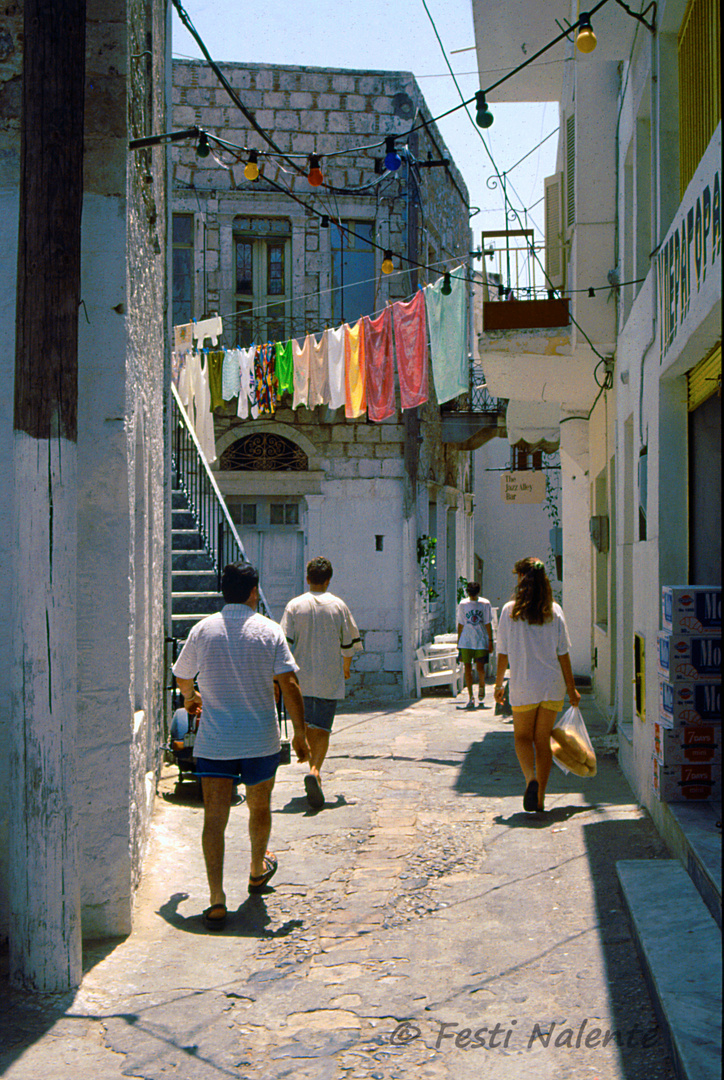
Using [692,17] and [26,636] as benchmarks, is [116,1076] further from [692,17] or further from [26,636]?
[692,17]

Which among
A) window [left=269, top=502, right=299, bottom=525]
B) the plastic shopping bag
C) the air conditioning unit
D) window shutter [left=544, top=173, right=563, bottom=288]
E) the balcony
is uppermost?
window shutter [left=544, top=173, right=563, bottom=288]

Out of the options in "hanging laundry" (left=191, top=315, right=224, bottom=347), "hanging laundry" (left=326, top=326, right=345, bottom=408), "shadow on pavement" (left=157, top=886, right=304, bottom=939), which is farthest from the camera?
"hanging laundry" (left=191, top=315, right=224, bottom=347)

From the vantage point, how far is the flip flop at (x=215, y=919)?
4723 mm

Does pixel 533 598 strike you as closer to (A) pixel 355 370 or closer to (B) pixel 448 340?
(B) pixel 448 340

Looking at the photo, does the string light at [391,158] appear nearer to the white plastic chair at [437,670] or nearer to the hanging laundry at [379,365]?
the hanging laundry at [379,365]

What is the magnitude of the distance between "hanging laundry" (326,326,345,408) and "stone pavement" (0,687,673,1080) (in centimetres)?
787

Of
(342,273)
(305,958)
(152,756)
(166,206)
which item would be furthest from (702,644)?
(342,273)

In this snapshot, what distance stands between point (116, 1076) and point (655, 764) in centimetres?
349

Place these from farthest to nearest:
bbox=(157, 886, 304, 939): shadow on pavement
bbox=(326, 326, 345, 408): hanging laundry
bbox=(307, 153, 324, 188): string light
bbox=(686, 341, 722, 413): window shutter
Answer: bbox=(326, 326, 345, 408): hanging laundry < bbox=(307, 153, 324, 188): string light < bbox=(686, 341, 722, 413): window shutter < bbox=(157, 886, 304, 939): shadow on pavement

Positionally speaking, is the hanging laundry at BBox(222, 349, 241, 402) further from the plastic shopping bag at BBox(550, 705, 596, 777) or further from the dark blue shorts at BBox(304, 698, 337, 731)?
the plastic shopping bag at BBox(550, 705, 596, 777)

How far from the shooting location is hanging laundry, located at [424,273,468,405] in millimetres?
12672

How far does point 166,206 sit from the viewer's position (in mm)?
8930

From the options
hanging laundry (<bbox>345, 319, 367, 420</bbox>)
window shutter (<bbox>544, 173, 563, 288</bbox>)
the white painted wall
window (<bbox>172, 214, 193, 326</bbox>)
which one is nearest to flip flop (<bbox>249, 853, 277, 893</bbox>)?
window shutter (<bbox>544, 173, 563, 288</bbox>)

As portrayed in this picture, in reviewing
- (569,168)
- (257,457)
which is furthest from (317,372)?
(569,168)
